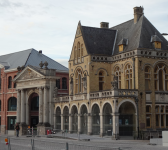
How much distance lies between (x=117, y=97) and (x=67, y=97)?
10.7 m

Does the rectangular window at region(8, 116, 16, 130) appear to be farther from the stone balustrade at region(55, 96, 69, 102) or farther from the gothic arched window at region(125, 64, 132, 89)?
the gothic arched window at region(125, 64, 132, 89)

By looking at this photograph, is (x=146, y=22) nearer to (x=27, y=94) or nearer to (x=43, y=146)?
(x=27, y=94)

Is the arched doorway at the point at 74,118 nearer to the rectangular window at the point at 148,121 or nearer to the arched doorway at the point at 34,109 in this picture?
the rectangular window at the point at 148,121

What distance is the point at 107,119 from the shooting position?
36344 mm

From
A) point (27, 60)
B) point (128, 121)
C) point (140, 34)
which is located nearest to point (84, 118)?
point (128, 121)

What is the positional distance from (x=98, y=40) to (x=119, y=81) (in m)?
5.78

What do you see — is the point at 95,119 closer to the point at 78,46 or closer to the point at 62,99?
the point at 62,99

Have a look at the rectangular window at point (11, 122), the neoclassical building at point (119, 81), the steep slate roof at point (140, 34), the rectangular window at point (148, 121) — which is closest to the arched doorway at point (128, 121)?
the neoclassical building at point (119, 81)

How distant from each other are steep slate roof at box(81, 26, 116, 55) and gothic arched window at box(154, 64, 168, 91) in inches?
256

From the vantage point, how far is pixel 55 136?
3950 cm

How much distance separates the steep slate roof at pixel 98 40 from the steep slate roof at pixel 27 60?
14.4 metres

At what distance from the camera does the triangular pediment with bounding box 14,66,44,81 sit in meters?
46.2

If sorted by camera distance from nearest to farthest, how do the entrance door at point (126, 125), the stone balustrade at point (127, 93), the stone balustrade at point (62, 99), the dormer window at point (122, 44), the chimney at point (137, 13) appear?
the stone balustrade at point (127, 93), the entrance door at point (126, 125), the dormer window at point (122, 44), the chimney at point (137, 13), the stone balustrade at point (62, 99)

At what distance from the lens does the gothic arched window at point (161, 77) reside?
37250 mm
